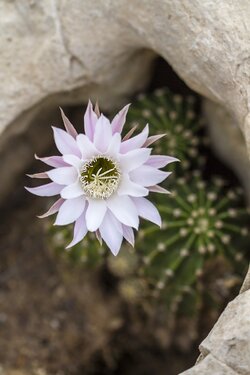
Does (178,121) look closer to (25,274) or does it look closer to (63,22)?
(63,22)

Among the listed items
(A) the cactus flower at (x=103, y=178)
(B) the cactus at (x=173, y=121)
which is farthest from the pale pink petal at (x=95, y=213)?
(B) the cactus at (x=173, y=121)

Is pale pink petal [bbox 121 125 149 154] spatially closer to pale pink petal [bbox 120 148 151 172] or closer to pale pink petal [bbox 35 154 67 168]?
pale pink petal [bbox 120 148 151 172]

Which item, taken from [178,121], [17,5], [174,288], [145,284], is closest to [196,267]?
[174,288]

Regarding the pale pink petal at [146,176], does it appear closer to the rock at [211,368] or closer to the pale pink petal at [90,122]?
the pale pink petal at [90,122]

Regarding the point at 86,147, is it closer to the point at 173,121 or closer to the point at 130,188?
the point at 130,188

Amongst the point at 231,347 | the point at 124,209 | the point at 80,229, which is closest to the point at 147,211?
the point at 124,209

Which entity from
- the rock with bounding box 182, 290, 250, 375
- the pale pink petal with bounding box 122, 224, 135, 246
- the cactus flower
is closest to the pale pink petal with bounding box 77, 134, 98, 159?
the cactus flower

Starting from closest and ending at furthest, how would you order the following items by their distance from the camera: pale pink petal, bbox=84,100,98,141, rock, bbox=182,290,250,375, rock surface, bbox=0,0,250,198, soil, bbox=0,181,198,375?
rock, bbox=182,290,250,375 < pale pink petal, bbox=84,100,98,141 < rock surface, bbox=0,0,250,198 < soil, bbox=0,181,198,375
